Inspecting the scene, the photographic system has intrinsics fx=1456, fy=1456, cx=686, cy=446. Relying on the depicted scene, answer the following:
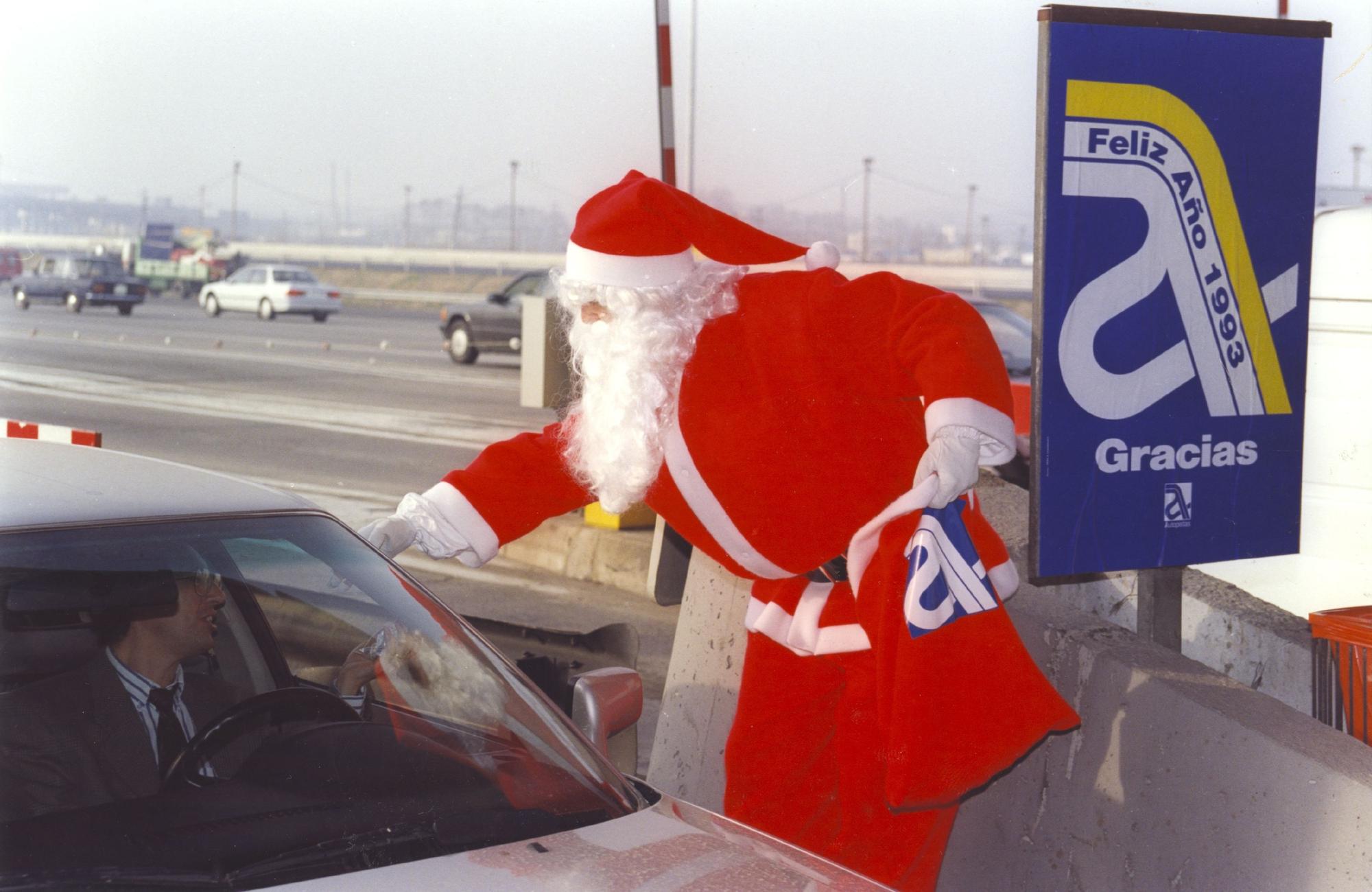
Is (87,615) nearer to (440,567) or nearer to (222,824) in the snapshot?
(222,824)

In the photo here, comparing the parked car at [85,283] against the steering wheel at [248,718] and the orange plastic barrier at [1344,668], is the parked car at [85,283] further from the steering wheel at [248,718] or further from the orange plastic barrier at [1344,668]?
the orange plastic barrier at [1344,668]

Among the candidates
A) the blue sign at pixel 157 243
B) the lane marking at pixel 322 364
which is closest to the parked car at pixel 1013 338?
the lane marking at pixel 322 364

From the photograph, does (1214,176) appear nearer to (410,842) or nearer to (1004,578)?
(1004,578)

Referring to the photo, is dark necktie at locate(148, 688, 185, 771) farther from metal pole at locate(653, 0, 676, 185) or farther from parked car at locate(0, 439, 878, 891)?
metal pole at locate(653, 0, 676, 185)

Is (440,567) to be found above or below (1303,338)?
below

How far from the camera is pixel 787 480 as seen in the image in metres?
3.15

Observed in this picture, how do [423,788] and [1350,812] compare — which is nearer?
[423,788]

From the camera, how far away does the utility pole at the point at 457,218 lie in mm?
61763

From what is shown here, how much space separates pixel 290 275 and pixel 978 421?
36.5m

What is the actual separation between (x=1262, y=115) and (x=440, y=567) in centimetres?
562

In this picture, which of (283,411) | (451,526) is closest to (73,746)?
(451,526)

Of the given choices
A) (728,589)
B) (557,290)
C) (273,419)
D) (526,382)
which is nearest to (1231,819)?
(728,589)

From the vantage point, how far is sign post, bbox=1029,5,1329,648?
3.21 meters

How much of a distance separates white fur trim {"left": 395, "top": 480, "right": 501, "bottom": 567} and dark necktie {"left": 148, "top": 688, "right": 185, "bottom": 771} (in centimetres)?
97
